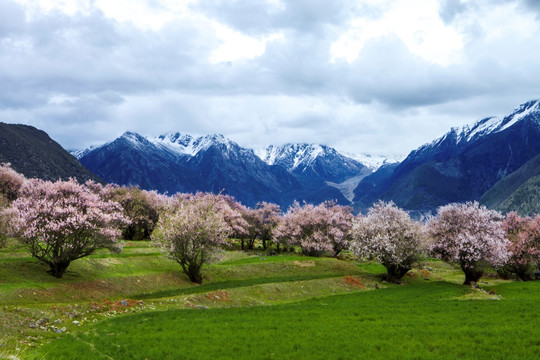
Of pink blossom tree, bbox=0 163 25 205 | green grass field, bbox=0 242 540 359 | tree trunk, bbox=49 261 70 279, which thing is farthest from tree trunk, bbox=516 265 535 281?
pink blossom tree, bbox=0 163 25 205

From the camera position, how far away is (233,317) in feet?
102

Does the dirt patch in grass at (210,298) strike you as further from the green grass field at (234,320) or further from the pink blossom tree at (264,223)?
the pink blossom tree at (264,223)

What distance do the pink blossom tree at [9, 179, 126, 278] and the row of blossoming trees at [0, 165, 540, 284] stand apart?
11 centimetres

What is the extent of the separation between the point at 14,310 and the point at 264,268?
4040 cm

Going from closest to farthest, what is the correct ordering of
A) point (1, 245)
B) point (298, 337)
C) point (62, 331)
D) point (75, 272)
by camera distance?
1. point (298, 337)
2. point (62, 331)
3. point (75, 272)
4. point (1, 245)

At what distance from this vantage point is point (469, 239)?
5603 centimetres

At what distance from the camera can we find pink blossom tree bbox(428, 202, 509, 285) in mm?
56156

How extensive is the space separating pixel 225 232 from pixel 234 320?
33.1 metres

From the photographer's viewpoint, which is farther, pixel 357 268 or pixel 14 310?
pixel 357 268

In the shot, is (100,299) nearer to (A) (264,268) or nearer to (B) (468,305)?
(A) (264,268)

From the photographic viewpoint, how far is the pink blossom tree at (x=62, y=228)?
4012 cm

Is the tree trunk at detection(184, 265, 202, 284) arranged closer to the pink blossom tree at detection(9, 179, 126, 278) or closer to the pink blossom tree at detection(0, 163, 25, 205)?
the pink blossom tree at detection(9, 179, 126, 278)

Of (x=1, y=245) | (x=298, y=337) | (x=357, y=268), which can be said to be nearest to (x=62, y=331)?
(x=298, y=337)

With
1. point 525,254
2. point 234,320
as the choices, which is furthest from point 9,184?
point 525,254
